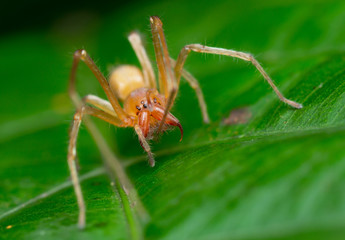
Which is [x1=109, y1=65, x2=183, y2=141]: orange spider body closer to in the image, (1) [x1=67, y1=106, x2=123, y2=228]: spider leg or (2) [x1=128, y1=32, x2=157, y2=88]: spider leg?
(1) [x1=67, y1=106, x2=123, y2=228]: spider leg

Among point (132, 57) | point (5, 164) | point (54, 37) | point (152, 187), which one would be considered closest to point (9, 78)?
point (54, 37)

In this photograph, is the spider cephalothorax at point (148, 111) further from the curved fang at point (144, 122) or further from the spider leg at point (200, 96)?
the spider leg at point (200, 96)

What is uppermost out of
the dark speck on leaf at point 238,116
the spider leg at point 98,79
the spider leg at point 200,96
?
the spider leg at point 98,79

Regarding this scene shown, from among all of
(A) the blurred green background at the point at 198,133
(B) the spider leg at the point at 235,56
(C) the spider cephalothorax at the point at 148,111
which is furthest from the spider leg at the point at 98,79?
(B) the spider leg at the point at 235,56

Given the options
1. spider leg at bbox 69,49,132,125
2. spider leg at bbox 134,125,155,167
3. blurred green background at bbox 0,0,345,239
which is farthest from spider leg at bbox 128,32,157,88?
spider leg at bbox 134,125,155,167

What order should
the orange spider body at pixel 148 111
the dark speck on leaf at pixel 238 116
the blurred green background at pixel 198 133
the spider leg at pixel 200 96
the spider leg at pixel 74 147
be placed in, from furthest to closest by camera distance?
the spider leg at pixel 200 96, the orange spider body at pixel 148 111, the dark speck on leaf at pixel 238 116, the spider leg at pixel 74 147, the blurred green background at pixel 198 133

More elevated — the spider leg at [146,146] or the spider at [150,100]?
the spider at [150,100]

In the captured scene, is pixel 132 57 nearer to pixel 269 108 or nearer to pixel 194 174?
pixel 269 108
